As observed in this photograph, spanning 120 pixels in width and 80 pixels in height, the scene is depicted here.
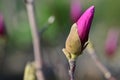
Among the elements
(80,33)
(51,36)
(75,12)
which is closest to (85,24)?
(80,33)

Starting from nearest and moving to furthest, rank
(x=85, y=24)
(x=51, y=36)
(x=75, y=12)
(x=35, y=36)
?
(x=85, y=24) → (x=35, y=36) → (x=75, y=12) → (x=51, y=36)

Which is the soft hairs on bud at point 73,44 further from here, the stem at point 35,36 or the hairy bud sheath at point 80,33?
the stem at point 35,36

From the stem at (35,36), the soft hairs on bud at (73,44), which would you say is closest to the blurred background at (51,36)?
the stem at (35,36)

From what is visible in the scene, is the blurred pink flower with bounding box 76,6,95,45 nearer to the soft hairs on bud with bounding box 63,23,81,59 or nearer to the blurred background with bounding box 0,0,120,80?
the soft hairs on bud with bounding box 63,23,81,59

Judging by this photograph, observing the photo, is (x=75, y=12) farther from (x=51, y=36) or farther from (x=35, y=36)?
(x=51, y=36)

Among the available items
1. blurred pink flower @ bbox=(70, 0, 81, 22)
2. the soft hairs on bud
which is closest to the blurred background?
blurred pink flower @ bbox=(70, 0, 81, 22)

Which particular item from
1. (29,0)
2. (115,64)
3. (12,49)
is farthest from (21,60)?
(29,0)
